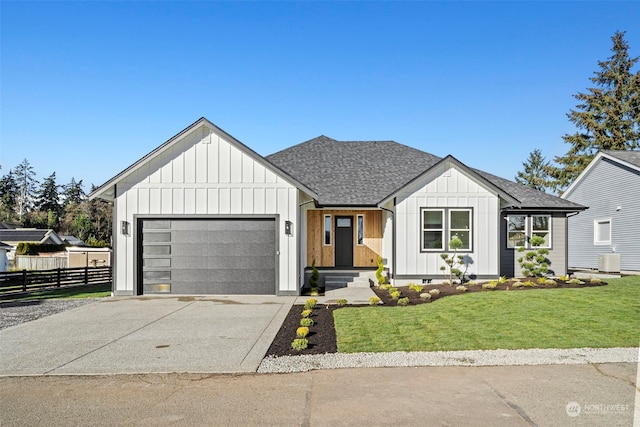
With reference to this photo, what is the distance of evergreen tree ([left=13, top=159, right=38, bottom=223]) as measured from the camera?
8575 centimetres

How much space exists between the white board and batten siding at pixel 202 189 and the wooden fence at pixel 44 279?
21.3ft

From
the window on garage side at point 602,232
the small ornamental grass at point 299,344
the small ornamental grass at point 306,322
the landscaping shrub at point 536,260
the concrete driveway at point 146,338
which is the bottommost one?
the concrete driveway at point 146,338

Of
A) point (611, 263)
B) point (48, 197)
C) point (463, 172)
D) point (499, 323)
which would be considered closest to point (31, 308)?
point (499, 323)

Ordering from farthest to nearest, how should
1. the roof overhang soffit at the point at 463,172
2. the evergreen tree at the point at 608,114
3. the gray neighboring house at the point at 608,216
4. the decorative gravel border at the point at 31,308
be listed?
1. the evergreen tree at the point at 608,114
2. the gray neighboring house at the point at 608,216
3. the roof overhang soffit at the point at 463,172
4. the decorative gravel border at the point at 31,308

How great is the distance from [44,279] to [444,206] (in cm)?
1697

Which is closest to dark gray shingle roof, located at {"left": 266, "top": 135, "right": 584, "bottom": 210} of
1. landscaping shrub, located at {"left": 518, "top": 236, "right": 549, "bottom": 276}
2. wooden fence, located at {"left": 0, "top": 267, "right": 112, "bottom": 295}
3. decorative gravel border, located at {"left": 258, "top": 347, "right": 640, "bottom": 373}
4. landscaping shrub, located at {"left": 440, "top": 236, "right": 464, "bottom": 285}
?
landscaping shrub, located at {"left": 518, "top": 236, "right": 549, "bottom": 276}

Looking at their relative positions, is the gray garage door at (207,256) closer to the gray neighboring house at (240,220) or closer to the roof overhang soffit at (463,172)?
the gray neighboring house at (240,220)

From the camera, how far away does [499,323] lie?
28.6 feet

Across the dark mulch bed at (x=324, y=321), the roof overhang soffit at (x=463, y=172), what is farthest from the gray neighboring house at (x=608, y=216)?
the dark mulch bed at (x=324, y=321)

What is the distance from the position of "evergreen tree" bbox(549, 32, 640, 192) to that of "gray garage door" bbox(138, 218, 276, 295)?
3648cm

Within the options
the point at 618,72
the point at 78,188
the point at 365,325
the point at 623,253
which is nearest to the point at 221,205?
the point at 365,325

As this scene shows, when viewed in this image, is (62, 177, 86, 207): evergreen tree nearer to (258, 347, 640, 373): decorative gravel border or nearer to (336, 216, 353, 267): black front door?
(336, 216, 353, 267): black front door

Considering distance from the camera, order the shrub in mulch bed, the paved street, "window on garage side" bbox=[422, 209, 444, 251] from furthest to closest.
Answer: "window on garage side" bbox=[422, 209, 444, 251], the shrub in mulch bed, the paved street

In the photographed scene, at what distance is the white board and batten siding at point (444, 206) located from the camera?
1514 cm
